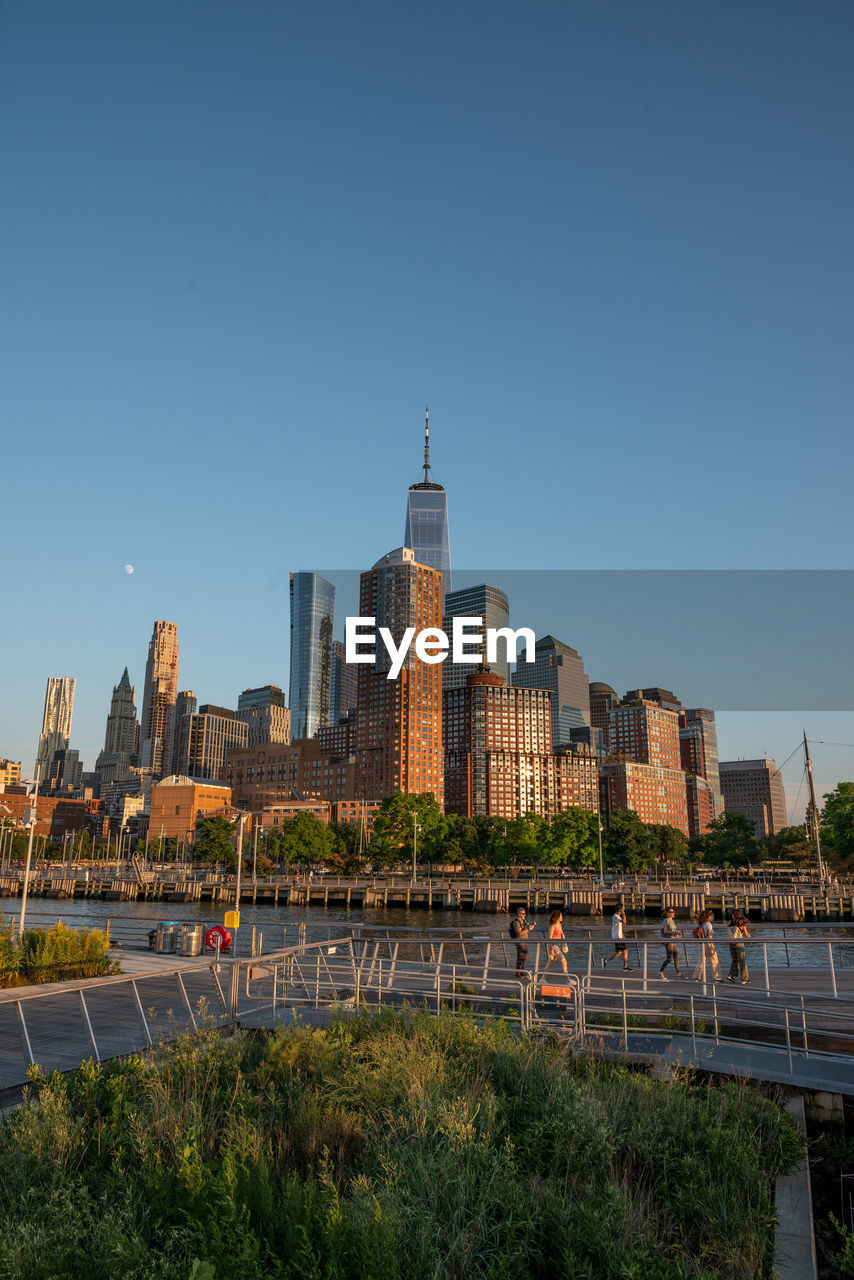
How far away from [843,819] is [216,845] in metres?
107

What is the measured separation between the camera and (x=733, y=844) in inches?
6348

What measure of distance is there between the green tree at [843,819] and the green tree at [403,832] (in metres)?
69.4

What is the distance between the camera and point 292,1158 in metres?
9.45

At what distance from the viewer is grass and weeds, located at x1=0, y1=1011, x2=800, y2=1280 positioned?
694 centimetres

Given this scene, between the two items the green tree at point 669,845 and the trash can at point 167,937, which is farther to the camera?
the green tree at point 669,845

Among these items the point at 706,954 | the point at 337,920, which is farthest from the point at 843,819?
the point at 706,954

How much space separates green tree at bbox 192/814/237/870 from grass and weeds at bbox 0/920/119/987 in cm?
13291

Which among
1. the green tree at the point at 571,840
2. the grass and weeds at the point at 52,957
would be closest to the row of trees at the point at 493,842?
the green tree at the point at 571,840

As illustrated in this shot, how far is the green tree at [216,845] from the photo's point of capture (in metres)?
156

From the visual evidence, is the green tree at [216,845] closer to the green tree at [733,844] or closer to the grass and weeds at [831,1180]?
the green tree at [733,844]

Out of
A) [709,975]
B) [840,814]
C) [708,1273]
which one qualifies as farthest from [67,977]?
[840,814]

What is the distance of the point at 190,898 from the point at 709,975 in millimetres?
94982

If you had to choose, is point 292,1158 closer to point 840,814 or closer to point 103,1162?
point 103,1162

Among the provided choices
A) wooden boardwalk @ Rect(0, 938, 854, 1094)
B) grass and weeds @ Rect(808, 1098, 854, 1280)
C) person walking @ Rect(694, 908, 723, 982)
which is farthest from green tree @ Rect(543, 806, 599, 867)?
grass and weeds @ Rect(808, 1098, 854, 1280)
